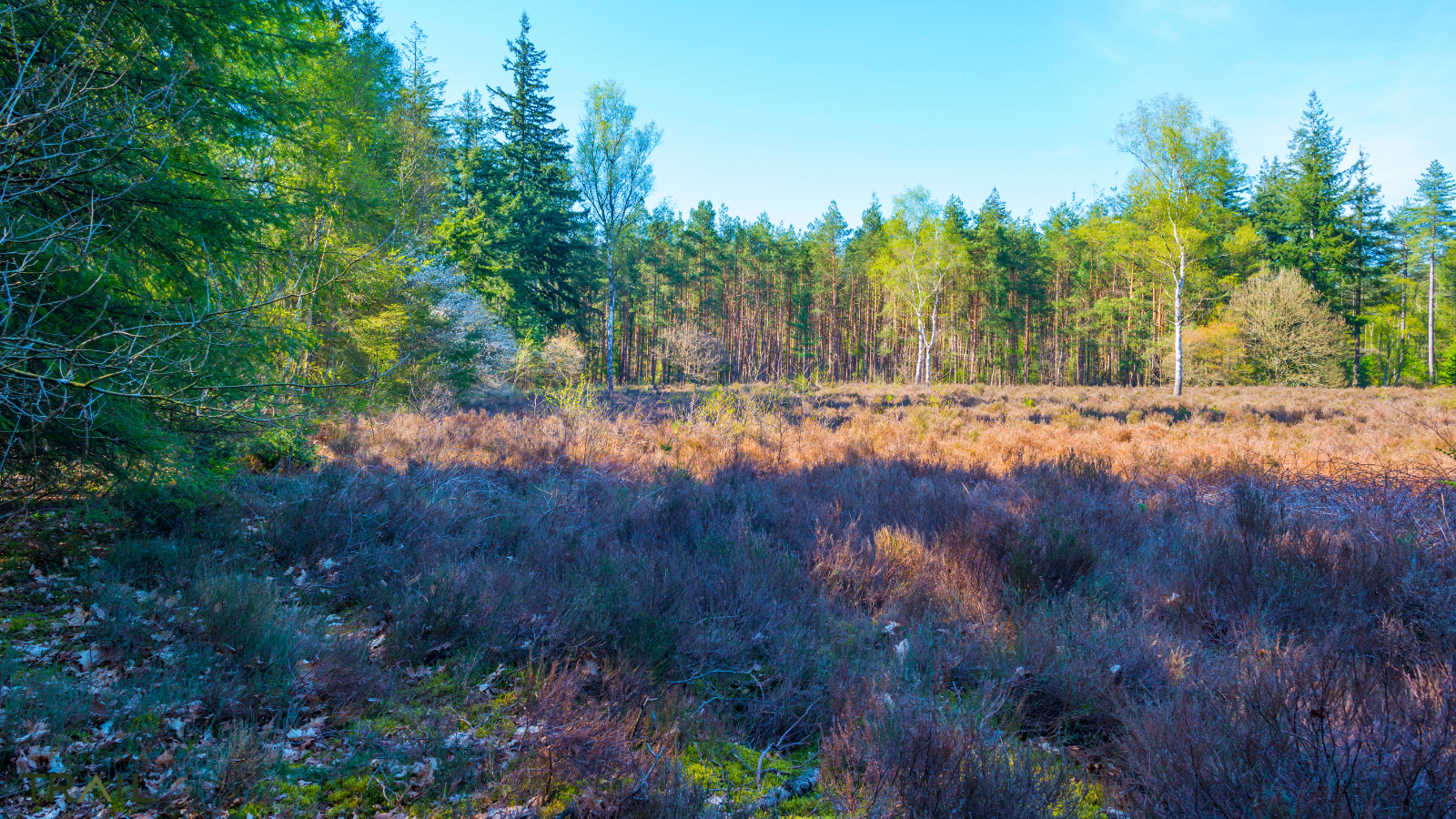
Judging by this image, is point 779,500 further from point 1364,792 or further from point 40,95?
point 40,95

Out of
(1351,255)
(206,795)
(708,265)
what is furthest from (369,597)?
(1351,255)

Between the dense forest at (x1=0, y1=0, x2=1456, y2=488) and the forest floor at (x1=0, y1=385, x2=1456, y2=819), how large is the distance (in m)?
1.18

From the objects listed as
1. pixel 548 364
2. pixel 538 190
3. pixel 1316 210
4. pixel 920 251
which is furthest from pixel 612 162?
pixel 1316 210

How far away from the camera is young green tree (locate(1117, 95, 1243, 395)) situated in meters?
24.8

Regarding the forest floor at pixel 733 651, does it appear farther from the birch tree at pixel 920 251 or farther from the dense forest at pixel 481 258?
the birch tree at pixel 920 251

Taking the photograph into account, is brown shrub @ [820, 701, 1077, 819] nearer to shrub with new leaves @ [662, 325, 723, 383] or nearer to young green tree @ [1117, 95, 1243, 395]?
young green tree @ [1117, 95, 1243, 395]

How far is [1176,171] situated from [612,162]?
950 inches

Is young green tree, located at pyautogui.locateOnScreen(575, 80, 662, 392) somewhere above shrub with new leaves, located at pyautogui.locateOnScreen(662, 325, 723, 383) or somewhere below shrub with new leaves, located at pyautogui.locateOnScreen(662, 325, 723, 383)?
above

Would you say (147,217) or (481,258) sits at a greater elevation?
(481,258)

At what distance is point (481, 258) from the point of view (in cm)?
2486

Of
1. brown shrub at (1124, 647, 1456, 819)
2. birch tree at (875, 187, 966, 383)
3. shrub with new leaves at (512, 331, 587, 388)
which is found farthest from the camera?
birch tree at (875, 187, 966, 383)

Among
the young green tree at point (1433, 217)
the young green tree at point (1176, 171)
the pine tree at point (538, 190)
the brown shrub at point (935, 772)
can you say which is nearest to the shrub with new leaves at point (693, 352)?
the pine tree at point (538, 190)

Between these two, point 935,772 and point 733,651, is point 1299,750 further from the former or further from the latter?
point 733,651

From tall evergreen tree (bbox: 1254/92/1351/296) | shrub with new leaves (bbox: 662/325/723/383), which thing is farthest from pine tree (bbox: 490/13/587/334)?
tall evergreen tree (bbox: 1254/92/1351/296)
